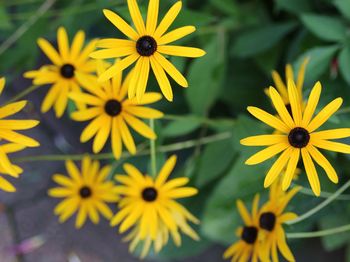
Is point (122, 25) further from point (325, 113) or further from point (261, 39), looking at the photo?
point (261, 39)

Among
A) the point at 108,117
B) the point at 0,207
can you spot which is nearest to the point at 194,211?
the point at 108,117

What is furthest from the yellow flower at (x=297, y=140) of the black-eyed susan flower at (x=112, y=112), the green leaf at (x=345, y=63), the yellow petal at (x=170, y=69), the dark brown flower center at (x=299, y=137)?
the green leaf at (x=345, y=63)

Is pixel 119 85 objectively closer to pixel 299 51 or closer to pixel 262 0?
pixel 299 51

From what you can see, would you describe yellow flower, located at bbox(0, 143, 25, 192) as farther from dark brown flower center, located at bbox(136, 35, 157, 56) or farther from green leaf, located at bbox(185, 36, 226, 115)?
green leaf, located at bbox(185, 36, 226, 115)

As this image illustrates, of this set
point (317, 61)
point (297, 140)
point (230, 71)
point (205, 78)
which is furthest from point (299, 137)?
point (230, 71)

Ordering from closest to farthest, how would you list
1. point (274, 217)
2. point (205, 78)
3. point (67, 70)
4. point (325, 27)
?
point (274, 217)
point (67, 70)
point (325, 27)
point (205, 78)

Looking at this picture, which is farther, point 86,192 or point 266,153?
point 86,192

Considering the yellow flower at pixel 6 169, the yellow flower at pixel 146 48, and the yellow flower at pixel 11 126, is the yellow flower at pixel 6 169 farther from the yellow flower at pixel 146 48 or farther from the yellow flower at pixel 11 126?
the yellow flower at pixel 146 48

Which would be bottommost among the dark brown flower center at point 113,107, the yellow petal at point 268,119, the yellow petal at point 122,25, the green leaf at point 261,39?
the yellow petal at point 268,119
